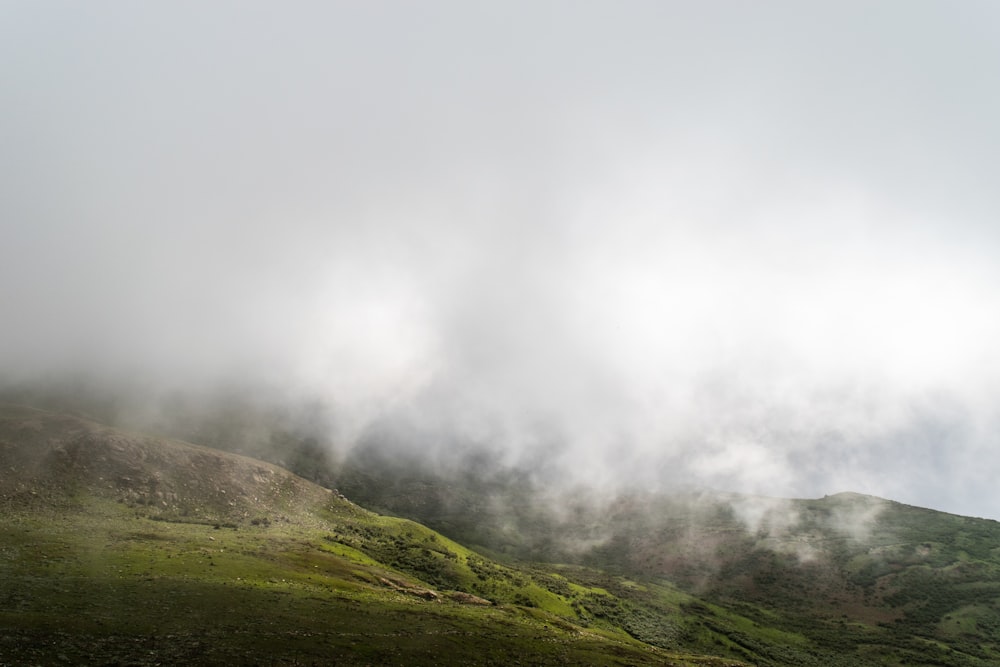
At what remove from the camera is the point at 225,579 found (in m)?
59.2

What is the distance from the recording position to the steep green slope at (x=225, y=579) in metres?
41.1

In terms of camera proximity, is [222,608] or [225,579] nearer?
[222,608]

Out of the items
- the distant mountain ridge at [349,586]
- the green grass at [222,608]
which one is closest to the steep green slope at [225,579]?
the green grass at [222,608]

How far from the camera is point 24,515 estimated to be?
245ft

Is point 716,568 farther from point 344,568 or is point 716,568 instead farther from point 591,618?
point 344,568

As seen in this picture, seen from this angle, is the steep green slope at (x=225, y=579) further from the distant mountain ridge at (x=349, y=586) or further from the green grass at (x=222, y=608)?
the distant mountain ridge at (x=349, y=586)

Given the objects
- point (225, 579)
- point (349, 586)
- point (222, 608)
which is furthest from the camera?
point (349, 586)

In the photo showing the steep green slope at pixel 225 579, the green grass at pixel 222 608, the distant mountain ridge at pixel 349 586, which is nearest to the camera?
the green grass at pixel 222 608

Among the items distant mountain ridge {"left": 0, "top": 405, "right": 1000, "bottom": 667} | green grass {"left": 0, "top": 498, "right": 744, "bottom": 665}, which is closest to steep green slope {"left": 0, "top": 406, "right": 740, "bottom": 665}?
green grass {"left": 0, "top": 498, "right": 744, "bottom": 665}

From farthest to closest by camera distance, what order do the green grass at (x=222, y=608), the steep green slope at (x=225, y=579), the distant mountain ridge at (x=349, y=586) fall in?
1. the distant mountain ridge at (x=349, y=586)
2. the steep green slope at (x=225, y=579)
3. the green grass at (x=222, y=608)

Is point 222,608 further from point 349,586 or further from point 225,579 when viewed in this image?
point 349,586

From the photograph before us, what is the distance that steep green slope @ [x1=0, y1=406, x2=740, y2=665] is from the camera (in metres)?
41.1

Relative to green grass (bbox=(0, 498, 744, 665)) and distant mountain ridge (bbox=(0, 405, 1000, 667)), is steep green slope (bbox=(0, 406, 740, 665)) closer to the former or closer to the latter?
green grass (bbox=(0, 498, 744, 665))

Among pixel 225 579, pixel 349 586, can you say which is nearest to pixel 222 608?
pixel 225 579
